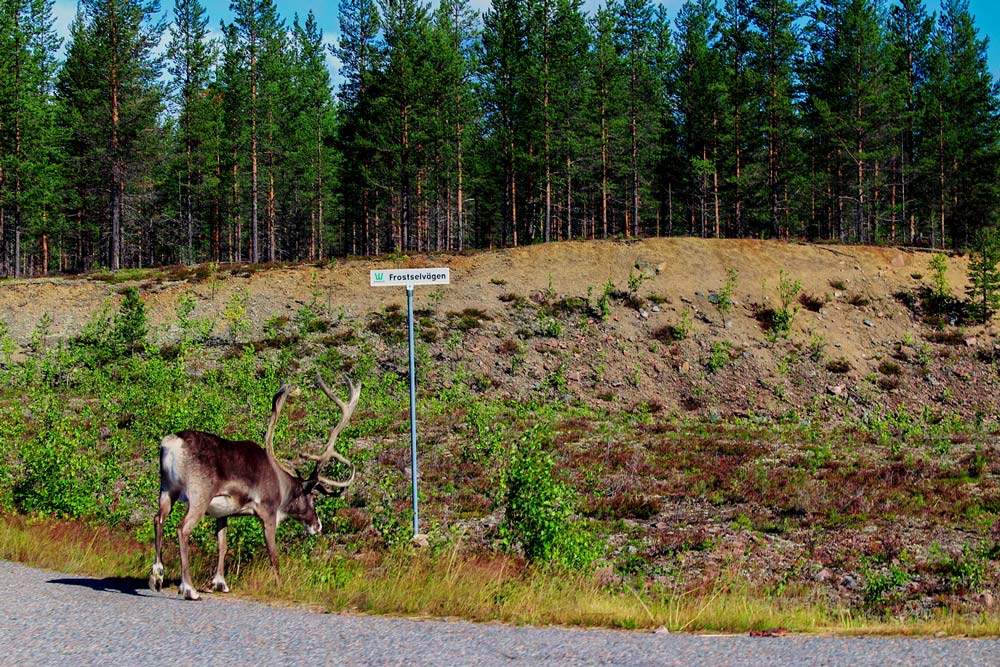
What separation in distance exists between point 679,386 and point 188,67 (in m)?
37.5

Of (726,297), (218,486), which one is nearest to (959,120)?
(726,297)

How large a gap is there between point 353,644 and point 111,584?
10.9ft

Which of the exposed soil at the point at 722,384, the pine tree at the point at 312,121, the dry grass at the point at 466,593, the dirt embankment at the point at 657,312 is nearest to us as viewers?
the dry grass at the point at 466,593

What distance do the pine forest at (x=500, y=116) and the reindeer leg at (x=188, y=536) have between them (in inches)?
1295

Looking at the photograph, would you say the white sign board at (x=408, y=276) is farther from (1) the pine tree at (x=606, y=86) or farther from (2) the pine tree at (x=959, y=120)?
(2) the pine tree at (x=959, y=120)

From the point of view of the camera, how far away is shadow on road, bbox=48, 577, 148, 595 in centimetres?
751

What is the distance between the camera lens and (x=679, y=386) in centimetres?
2883

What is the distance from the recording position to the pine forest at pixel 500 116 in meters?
43.1

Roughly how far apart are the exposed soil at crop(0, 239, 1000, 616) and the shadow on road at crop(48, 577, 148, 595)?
573cm

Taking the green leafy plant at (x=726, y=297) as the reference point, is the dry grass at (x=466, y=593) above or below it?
below

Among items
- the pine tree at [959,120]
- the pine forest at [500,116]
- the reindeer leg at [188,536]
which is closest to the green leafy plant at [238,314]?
the pine forest at [500,116]

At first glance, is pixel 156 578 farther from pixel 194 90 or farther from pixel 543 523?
pixel 194 90

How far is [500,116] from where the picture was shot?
51.4 metres

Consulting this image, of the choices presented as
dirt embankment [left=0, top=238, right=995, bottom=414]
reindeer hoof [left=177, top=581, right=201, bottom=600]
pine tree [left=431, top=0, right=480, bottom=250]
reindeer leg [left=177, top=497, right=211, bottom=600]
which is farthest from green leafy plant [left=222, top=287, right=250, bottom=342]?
reindeer hoof [left=177, top=581, right=201, bottom=600]
